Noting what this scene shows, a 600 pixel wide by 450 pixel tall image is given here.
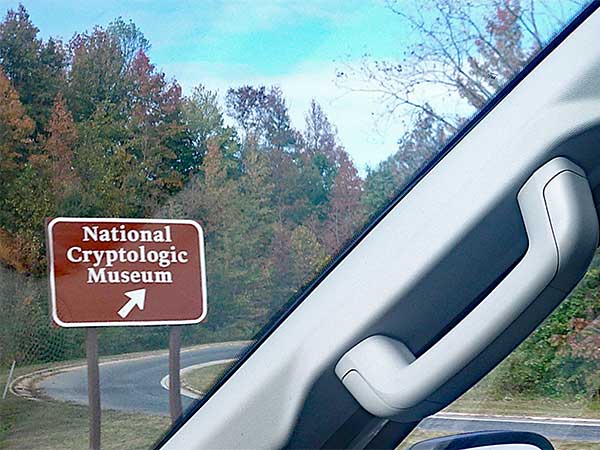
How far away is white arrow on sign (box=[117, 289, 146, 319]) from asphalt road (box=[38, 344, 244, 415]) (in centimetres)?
14

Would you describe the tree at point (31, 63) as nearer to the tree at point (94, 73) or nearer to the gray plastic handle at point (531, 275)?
the tree at point (94, 73)

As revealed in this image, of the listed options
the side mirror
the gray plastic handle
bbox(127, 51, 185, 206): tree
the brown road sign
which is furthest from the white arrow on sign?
the side mirror

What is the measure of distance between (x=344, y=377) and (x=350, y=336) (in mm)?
92

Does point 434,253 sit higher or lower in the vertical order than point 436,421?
higher

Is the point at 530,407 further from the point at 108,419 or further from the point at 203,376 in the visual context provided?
the point at 108,419

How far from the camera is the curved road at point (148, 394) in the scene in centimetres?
235

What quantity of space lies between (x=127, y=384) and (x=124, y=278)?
10.8 inches

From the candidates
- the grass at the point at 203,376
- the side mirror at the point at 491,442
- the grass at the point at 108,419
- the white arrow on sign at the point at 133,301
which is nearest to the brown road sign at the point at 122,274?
the white arrow on sign at the point at 133,301

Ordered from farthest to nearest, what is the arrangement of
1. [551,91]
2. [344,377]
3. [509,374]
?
[509,374]
[344,377]
[551,91]

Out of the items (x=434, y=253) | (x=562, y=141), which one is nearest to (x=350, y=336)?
(x=434, y=253)

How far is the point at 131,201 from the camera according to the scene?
237 cm

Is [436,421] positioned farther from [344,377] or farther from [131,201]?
[131,201]

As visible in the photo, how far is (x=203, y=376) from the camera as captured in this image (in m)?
2.29

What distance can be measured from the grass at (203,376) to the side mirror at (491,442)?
44cm
